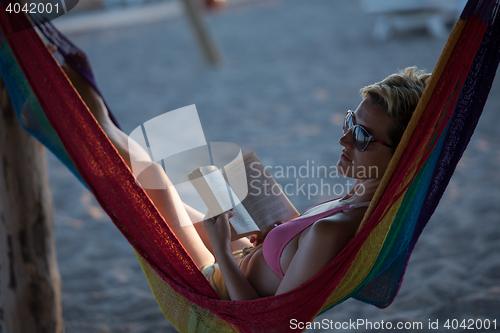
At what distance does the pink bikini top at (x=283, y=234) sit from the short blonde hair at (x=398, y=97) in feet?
0.63

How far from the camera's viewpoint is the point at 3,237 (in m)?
1.33

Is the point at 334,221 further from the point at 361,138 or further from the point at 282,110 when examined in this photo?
the point at 282,110

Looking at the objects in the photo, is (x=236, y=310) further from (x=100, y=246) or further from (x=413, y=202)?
(x=100, y=246)

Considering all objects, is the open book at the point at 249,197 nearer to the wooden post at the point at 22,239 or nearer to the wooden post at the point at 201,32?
the wooden post at the point at 22,239

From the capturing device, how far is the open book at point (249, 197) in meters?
1.08

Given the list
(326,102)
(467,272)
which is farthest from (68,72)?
(326,102)

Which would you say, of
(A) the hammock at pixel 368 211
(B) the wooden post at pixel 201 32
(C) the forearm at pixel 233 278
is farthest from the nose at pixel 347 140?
(B) the wooden post at pixel 201 32

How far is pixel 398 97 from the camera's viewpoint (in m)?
0.96

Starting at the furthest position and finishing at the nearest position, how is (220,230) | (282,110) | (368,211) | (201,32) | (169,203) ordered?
(201,32) < (282,110) < (169,203) < (220,230) < (368,211)

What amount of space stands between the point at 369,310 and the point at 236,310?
34.6 inches

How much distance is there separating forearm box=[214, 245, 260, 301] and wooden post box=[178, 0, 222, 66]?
174 inches

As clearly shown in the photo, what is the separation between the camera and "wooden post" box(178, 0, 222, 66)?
498cm

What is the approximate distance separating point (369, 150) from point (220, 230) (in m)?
0.39

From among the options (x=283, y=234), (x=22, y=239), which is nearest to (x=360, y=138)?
(x=283, y=234)
